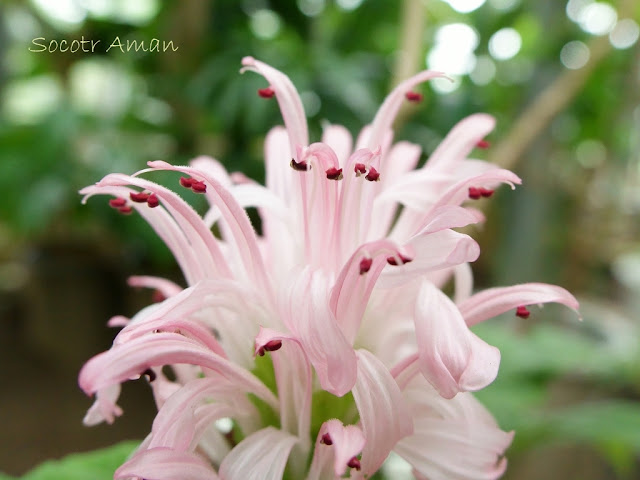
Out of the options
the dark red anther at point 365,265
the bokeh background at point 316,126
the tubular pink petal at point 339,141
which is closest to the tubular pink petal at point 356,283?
the dark red anther at point 365,265

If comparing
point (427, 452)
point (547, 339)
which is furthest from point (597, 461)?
point (427, 452)

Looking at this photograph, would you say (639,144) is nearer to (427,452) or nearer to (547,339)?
(547,339)

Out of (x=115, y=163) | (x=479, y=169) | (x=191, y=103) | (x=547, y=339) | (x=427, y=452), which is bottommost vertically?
(x=547, y=339)

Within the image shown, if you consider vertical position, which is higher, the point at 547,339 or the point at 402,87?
the point at 402,87

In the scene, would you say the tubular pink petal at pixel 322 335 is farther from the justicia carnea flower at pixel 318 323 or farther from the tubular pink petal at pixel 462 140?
the tubular pink petal at pixel 462 140

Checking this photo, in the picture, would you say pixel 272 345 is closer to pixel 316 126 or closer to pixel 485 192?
pixel 485 192
